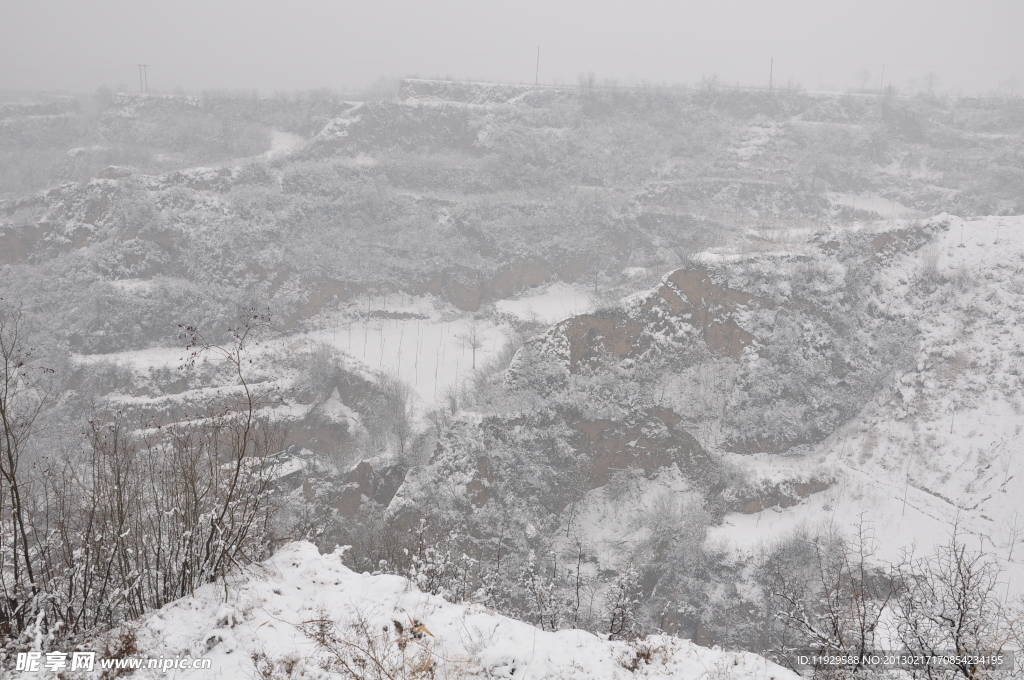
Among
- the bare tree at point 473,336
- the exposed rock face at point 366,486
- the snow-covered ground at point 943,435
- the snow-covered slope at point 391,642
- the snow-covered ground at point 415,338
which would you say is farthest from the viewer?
the bare tree at point 473,336

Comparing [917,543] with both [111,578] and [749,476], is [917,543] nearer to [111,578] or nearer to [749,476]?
[749,476]

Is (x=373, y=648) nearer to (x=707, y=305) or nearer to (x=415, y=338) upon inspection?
(x=707, y=305)

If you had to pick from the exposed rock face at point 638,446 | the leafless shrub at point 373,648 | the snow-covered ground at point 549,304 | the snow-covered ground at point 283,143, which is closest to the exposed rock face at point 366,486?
the exposed rock face at point 638,446

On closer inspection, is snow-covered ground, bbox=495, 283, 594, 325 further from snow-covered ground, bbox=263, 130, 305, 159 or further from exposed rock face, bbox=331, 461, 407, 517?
snow-covered ground, bbox=263, 130, 305, 159

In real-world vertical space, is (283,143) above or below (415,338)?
above

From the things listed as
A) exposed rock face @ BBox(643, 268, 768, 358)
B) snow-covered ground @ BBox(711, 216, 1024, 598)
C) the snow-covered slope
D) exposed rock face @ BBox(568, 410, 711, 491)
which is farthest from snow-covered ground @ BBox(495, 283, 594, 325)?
the snow-covered slope

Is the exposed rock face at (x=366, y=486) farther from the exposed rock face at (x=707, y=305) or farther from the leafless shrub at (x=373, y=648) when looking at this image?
the leafless shrub at (x=373, y=648)

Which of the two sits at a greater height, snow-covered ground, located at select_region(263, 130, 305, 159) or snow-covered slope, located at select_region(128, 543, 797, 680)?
snow-covered ground, located at select_region(263, 130, 305, 159)

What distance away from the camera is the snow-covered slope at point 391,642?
19.0 ft

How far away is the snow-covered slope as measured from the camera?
578 centimetres

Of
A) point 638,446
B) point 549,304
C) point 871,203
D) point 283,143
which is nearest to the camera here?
point 638,446

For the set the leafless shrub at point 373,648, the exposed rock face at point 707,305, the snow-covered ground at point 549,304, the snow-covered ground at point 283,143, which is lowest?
the snow-covered ground at point 549,304

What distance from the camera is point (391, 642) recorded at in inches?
239

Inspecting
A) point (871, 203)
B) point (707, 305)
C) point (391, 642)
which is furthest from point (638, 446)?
point (871, 203)
